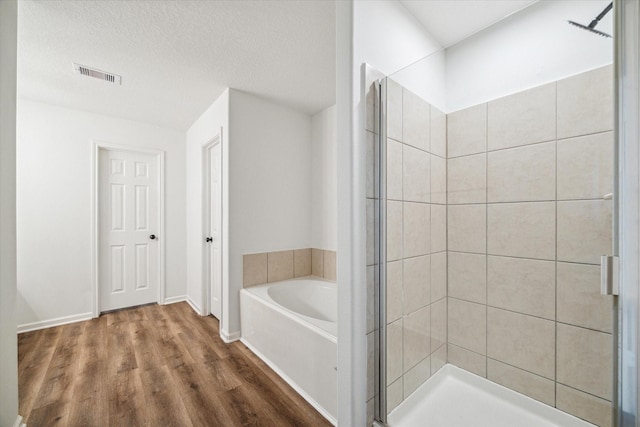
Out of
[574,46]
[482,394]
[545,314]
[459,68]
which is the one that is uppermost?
[459,68]

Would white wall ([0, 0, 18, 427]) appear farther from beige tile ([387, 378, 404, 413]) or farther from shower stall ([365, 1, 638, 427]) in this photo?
beige tile ([387, 378, 404, 413])

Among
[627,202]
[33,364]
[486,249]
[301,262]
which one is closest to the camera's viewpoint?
[627,202]

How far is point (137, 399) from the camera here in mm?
1717

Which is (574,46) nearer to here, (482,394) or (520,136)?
(520,136)

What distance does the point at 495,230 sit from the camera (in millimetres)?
1431

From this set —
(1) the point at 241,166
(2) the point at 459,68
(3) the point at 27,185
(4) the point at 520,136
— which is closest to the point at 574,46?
(4) the point at 520,136

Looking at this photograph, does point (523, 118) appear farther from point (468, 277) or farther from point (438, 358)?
point (438, 358)

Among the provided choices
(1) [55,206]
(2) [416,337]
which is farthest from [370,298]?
(1) [55,206]

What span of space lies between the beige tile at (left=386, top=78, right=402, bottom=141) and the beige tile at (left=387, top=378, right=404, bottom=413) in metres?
1.20

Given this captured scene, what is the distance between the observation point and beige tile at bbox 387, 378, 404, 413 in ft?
4.12

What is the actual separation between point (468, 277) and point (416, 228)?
460 millimetres

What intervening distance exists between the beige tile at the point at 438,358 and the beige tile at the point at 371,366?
449mm

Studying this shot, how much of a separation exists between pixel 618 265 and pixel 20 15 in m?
3.07

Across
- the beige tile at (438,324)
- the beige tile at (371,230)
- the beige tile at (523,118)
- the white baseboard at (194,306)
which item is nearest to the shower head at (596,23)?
the beige tile at (523,118)
